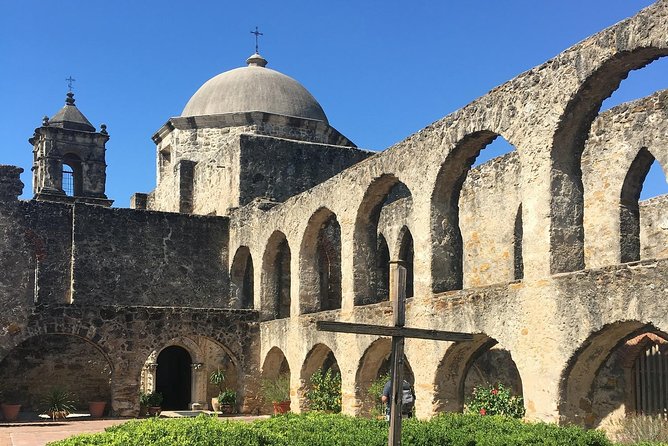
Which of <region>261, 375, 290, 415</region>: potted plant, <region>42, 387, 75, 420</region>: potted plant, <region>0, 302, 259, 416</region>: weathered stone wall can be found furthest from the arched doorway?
<region>42, 387, 75, 420</region>: potted plant

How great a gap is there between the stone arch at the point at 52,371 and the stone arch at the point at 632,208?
34.5ft

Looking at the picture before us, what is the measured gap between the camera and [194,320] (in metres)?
17.6

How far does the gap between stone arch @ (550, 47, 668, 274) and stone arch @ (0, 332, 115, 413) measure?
36.0ft

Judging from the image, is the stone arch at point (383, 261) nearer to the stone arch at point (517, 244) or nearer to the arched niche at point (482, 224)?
Result: the arched niche at point (482, 224)

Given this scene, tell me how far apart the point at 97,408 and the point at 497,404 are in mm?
8160

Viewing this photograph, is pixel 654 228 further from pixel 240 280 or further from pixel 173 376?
pixel 173 376

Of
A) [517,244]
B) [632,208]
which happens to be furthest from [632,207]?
[517,244]

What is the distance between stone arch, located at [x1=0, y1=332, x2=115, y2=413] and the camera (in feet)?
59.4

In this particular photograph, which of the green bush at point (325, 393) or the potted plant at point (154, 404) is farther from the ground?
the green bush at point (325, 393)

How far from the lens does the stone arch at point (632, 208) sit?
42.9 ft

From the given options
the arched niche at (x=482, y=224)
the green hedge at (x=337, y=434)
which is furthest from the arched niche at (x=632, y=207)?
the green hedge at (x=337, y=434)

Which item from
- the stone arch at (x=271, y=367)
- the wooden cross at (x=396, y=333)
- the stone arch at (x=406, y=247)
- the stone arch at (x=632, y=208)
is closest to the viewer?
the wooden cross at (x=396, y=333)

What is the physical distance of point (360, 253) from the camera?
47.5 feet

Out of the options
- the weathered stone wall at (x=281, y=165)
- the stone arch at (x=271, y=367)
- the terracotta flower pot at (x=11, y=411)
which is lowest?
the terracotta flower pot at (x=11, y=411)
